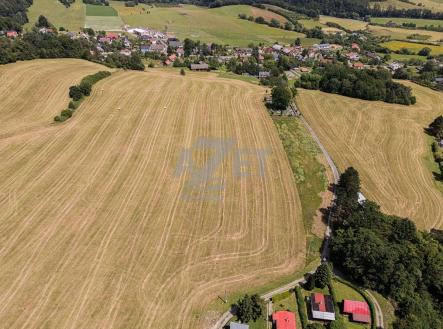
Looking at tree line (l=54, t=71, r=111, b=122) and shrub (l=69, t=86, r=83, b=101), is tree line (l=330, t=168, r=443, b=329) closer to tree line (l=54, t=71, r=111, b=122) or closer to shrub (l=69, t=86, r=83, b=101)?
tree line (l=54, t=71, r=111, b=122)

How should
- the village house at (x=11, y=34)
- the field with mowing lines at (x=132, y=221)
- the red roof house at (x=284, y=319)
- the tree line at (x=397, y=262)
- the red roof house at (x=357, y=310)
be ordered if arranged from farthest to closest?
the village house at (x=11, y=34)
the tree line at (x=397, y=262)
the red roof house at (x=357, y=310)
the field with mowing lines at (x=132, y=221)
the red roof house at (x=284, y=319)

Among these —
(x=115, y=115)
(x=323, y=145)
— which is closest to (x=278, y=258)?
(x=323, y=145)

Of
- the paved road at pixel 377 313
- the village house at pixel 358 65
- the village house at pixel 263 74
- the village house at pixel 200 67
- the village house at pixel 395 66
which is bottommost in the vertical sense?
the village house at pixel 395 66

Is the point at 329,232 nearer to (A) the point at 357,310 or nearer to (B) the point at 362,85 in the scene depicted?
(A) the point at 357,310

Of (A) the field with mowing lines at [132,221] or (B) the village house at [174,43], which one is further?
(B) the village house at [174,43]

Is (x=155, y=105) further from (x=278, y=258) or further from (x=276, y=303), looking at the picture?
(x=276, y=303)

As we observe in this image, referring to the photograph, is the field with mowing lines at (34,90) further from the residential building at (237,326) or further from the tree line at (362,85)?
the tree line at (362,85)

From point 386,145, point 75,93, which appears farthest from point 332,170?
point 75,93

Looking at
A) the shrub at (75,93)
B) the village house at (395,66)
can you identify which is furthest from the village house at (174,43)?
the village house at (395,66)
